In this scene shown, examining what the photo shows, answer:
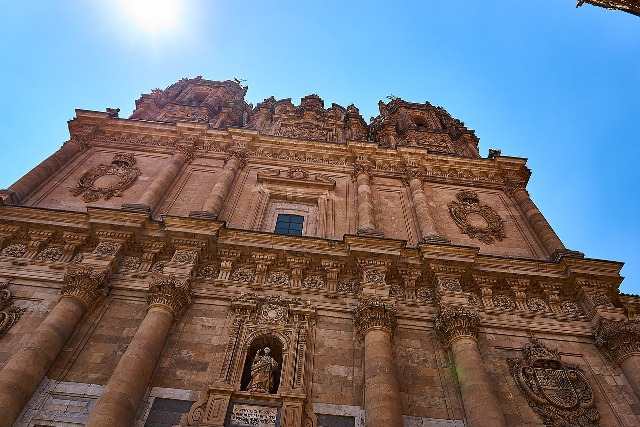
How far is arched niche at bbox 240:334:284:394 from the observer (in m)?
10.6

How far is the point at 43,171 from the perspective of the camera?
644 inches

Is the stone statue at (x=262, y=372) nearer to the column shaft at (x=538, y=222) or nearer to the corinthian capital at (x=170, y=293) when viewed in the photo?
the corinthian capital at (x=170, y=293)

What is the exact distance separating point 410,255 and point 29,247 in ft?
34.8

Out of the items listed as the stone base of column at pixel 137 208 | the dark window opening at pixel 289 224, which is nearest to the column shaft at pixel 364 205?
the dark window opening at pixel 289 224

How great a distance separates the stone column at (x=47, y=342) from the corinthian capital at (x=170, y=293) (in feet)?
4.54

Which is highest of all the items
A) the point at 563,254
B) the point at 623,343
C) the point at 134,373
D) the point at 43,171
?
the point at 43,171

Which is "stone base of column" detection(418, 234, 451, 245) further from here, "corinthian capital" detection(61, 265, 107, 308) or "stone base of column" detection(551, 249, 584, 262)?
"corinthian capital" detection(61, 265, 107, 308)

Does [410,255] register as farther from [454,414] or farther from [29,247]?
[29,247]

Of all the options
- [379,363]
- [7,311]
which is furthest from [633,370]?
[7,311]

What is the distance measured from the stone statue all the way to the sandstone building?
30 mm

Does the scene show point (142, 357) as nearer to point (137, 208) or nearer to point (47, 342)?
point (47, 342)

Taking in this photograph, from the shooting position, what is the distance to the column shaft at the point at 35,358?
9008mm

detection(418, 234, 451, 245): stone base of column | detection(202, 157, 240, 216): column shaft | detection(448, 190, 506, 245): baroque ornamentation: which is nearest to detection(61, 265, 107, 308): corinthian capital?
detection(202, 157, 240, 216): column shaft

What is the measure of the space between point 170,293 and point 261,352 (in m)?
2.63
